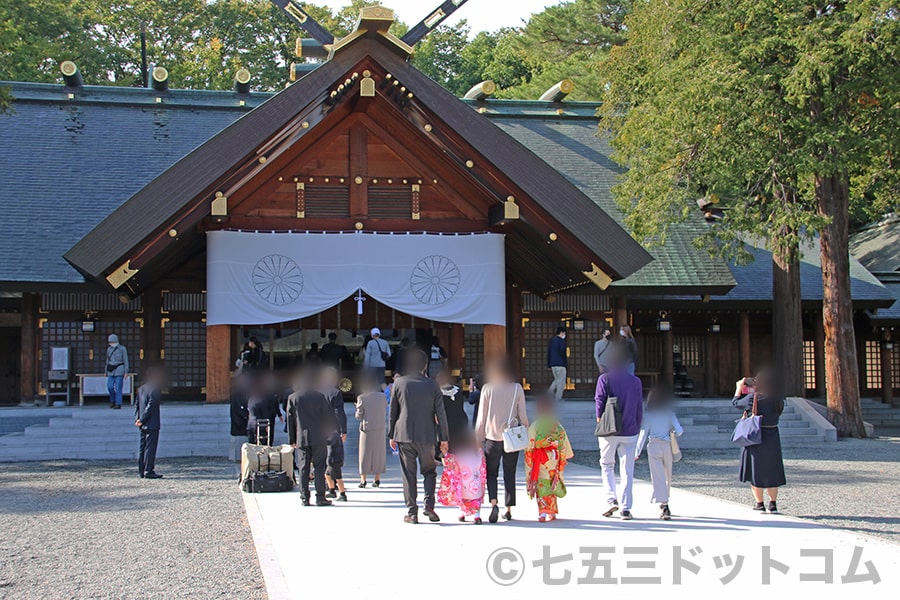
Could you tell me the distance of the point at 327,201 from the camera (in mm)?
17984

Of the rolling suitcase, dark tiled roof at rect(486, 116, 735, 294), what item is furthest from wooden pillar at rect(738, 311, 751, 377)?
the rolling suitcase

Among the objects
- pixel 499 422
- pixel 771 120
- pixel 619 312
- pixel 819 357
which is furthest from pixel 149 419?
pixel 819 357

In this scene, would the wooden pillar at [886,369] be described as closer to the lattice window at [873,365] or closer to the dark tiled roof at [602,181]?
the lattice window at [873,365]

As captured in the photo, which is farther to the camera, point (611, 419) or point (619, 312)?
point (619, 312)

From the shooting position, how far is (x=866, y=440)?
19266 millimetres

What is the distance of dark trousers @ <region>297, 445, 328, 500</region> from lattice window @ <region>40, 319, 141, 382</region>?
10.5m

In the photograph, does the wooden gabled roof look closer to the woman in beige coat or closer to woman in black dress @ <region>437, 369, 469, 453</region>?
the woman in beige coat

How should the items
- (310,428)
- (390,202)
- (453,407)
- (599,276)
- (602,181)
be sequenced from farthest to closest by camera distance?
1. (602,181)
2. (390,202)
3. (599,276)
4. (453,407)
5. (310,428)

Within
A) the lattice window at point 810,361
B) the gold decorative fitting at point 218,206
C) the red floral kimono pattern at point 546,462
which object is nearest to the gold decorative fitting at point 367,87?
the gold decorative fitting at point 218,206

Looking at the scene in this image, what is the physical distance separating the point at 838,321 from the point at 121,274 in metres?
14.0

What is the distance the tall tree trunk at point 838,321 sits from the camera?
19.5m

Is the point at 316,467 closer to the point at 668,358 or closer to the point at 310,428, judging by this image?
the point at 310,428

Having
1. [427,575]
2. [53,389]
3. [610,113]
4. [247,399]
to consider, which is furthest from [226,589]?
[610,113]

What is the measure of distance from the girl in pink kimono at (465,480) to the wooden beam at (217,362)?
8.19 meters
